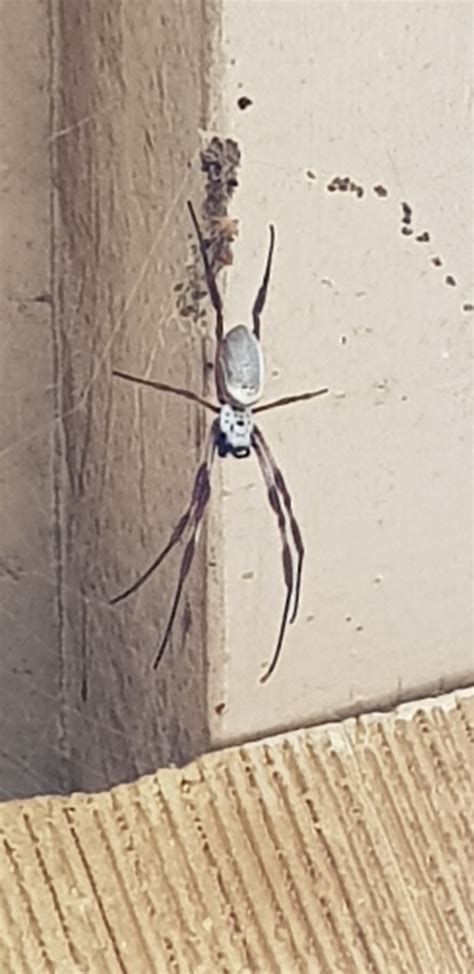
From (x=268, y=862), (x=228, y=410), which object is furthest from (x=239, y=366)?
(x=268, y=862)

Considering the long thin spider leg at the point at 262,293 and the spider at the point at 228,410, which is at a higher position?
the long thin spider leg at the point at 262,293

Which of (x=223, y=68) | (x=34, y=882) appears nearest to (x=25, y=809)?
(x=34, y=882)

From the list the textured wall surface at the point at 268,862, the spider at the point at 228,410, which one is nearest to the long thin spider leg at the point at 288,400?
the spider at the point at 228,410

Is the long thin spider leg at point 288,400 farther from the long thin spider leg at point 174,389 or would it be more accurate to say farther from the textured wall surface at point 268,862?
the textured wall surface at point 268,862

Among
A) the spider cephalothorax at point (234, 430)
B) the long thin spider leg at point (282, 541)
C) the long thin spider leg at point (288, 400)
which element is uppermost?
the long thin spider leg at point (288, 400)

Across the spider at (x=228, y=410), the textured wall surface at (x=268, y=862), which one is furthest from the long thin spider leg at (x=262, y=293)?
the textured wall surface at (x=268, y=862)

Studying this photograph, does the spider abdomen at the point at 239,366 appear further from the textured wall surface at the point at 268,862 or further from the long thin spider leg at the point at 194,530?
the textured wall surface at the point at 268,862

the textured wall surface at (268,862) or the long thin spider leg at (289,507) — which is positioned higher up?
the long thin spider leg at (289,507)

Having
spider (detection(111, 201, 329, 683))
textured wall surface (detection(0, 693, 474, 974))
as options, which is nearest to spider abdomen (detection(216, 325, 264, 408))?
spider (detection(111, 201, 329, 683))
